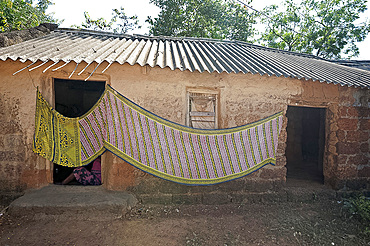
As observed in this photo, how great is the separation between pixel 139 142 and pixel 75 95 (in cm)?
525

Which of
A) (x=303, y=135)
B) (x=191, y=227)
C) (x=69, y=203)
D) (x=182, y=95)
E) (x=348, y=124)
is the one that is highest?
(x=182, y=95)

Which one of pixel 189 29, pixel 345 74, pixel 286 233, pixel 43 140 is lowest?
pixel 286 233

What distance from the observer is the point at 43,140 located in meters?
3.55

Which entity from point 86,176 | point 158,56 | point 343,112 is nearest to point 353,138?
point 343,112

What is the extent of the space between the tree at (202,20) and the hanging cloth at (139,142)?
1016cm

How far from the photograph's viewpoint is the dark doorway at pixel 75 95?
21.3 ft

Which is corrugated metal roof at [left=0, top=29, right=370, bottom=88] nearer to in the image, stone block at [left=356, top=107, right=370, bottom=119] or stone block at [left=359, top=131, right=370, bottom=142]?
stone block at [left=356, top=107, right=370, bottom=119]

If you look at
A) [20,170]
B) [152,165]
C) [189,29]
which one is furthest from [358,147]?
[189,29]

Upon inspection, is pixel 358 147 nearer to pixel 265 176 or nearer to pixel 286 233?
pixel 265 176

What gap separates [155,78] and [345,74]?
4.23 meters

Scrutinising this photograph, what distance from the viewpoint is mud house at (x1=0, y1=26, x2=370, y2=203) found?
356 cm

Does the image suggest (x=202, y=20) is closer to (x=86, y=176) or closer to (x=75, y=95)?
(x=75, y=95)

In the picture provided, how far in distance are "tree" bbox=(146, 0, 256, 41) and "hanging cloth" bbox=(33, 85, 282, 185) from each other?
10160 mm

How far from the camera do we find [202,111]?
157 inches
